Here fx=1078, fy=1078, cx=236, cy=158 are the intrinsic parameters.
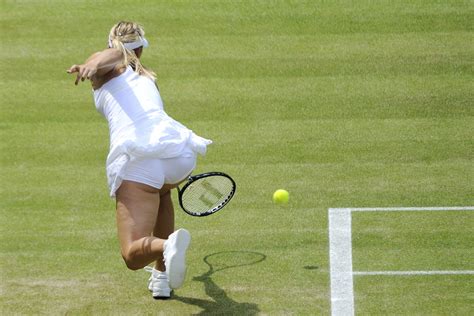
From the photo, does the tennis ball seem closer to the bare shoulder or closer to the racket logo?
the racket logo

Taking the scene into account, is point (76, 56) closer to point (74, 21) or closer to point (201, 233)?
point (74, 21)

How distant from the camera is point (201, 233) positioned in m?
10.7

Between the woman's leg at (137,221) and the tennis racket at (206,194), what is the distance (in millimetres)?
583

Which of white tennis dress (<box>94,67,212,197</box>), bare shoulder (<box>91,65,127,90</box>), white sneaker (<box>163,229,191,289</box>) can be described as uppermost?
bare shoulder (<box>91,65,127,90</box>)

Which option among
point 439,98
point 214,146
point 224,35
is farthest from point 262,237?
point 224,35

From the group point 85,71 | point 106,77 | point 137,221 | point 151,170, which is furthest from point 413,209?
point 85,71

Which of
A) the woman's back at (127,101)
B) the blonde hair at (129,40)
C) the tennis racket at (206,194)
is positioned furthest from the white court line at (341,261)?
the blonde hair at (129,40)

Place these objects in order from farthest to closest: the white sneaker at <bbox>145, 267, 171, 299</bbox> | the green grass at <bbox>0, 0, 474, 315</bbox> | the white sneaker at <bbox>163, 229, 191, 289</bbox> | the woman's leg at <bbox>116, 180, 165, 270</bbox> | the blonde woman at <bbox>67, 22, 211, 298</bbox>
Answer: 1. the green grass at <bbox>0, 0, 474, 315</bbox>
2. the white sneaker at <bbox>145, 267, 171, 299</bbox>
3. the blonde woman at <bbox>67, 22, 211, 298</bbox>
4. the woman's leg at <bbox>116, 180, 165, 270</bbox>
5. the white sneaker at <bbox>163, 229, 191, 289</bbox>

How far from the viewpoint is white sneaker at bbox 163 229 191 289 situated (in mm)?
8133

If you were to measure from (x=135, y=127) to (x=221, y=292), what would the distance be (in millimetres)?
1793

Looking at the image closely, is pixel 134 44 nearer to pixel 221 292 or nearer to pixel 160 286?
pixel 160 286

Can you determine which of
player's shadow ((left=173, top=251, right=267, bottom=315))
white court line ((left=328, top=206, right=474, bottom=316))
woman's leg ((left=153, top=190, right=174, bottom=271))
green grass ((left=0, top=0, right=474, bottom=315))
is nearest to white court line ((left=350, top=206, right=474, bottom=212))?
white court line ((left=328, top=206, right=474, bottom=316))

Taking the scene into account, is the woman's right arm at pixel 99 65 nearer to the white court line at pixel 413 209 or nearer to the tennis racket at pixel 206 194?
the tennis racket at pixel 206 194

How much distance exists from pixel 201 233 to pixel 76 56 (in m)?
4.56
